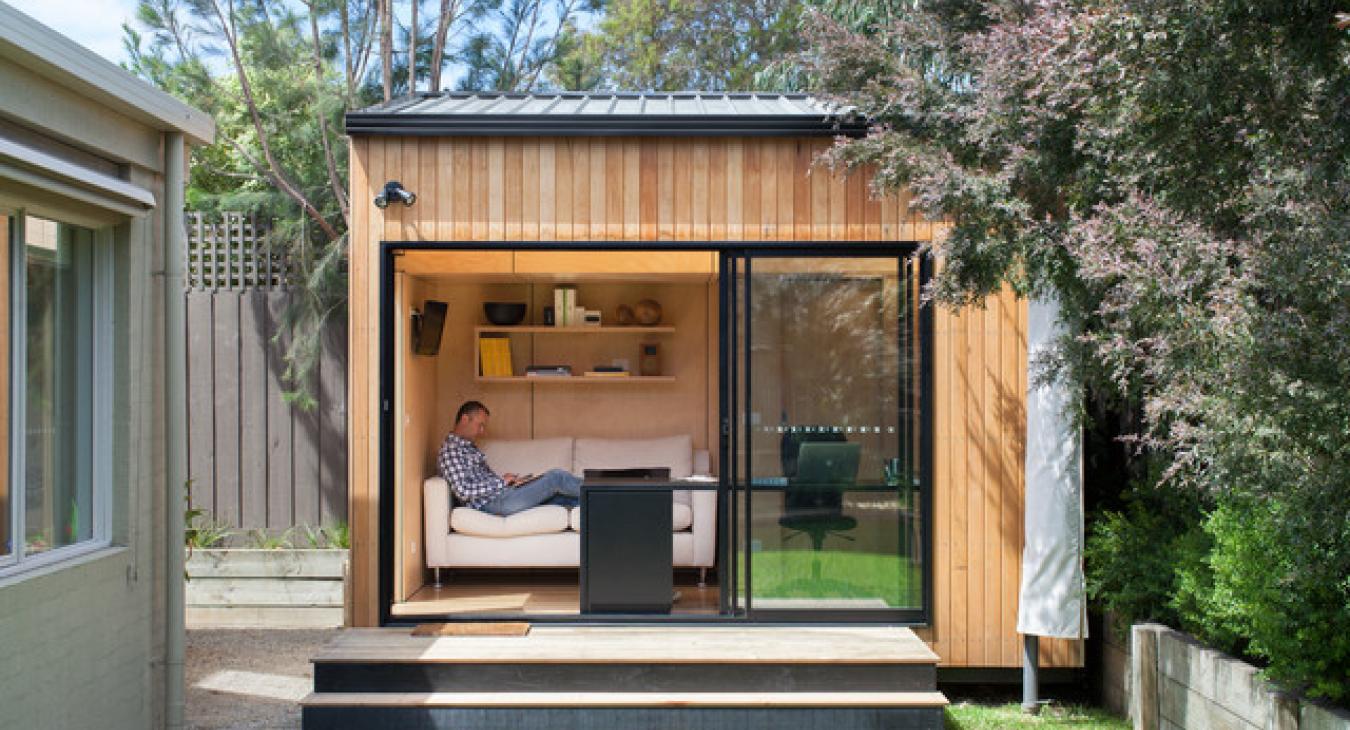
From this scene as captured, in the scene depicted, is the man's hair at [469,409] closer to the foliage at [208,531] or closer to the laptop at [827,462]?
the foliage at [208,531]

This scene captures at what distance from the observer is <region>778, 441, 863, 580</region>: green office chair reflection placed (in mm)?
6086

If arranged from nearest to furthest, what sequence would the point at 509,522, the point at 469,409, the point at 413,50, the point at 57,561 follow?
the point at 57,561 < the point at 509,522 < the point at 469,409 < the point at 413,50

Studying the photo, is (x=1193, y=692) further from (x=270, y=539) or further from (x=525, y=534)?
(x=270, y=539)

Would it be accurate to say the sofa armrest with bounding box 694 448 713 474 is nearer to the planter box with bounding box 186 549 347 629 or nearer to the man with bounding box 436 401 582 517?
the man with bounding box 436 401 582 517

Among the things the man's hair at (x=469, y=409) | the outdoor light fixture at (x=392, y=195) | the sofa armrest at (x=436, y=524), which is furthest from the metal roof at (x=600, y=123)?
the sofa armrest at (x=436, y=524)

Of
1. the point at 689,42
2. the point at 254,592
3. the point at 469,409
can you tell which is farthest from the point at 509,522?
the point at 689,42

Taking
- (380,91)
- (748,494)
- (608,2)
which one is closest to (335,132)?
(380,91)

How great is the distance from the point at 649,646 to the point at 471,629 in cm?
94

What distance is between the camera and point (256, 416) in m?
8.47

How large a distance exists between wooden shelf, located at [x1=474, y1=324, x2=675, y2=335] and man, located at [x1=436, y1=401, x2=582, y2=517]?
3.00 ft

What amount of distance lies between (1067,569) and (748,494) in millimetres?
1596

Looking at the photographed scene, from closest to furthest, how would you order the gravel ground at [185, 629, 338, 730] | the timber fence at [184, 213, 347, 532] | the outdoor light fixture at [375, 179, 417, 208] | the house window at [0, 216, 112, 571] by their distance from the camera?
the house window at [0, 216, 112, 571]
the gravel ground at [185, 629, 338, 730]
the outdoor light fixture at [375, 179, 417, 208]
the timber fence at [184, 213, 347, 532]

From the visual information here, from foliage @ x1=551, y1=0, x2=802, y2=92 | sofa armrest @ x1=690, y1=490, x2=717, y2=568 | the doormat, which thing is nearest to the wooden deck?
the doormat

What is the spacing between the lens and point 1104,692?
240 inches
